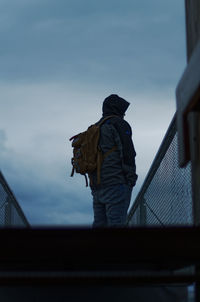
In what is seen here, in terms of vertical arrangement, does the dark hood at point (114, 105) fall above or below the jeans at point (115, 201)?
above

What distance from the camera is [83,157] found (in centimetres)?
578

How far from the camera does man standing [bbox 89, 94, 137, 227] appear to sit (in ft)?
17.9

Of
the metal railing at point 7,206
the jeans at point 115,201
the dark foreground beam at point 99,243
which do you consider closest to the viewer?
the dark foreground beam at point 99,243

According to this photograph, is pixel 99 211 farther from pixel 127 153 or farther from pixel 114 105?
pixel 114 105

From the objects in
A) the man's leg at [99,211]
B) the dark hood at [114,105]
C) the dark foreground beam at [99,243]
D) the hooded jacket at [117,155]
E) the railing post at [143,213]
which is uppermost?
the dark hood at [114,105]

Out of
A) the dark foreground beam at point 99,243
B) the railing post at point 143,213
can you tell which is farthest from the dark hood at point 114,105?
the railing post at point 143,213

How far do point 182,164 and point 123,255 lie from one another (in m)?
0.56

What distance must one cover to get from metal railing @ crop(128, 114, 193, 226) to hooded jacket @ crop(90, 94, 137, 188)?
0.56 metres

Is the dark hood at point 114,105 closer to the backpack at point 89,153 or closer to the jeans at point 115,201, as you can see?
the backpack at point 89,153

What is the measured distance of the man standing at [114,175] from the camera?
545cm

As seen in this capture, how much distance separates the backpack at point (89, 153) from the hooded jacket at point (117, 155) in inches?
1.5

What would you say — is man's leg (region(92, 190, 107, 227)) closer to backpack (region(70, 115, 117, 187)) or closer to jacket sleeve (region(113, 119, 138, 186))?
backpack (region(70, 115, 117, 187))

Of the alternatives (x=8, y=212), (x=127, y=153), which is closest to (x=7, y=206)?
(x=8, y=212)

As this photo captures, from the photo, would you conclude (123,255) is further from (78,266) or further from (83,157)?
(83,157)
